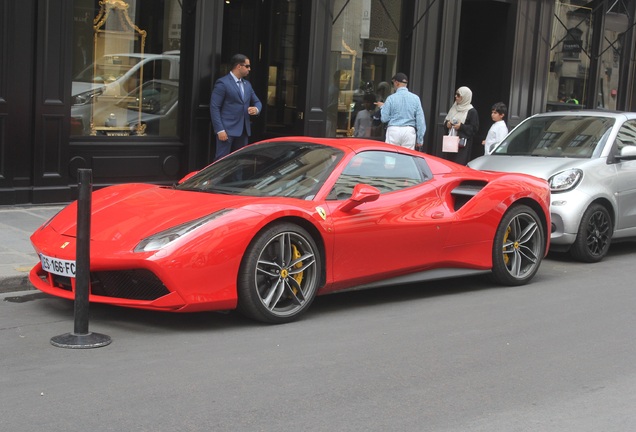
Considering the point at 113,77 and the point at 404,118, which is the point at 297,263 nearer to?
the point at 404,118

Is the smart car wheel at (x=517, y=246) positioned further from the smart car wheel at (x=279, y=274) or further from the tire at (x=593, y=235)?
the smart car wheel at (x=279, y=274)

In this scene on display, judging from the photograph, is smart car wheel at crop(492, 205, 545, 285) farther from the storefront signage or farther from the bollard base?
the storefront signage

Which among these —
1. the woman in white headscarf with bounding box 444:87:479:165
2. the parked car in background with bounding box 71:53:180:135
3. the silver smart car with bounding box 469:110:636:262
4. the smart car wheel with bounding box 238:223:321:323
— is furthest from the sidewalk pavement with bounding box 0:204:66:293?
the woman in white headscarf with bounding box 444:87:479:165

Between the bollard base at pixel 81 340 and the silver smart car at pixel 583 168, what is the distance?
219 inches

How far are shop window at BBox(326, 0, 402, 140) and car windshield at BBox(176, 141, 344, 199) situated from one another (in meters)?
6.63

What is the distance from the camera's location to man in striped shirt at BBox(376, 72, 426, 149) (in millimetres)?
12422

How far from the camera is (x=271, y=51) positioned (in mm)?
14031

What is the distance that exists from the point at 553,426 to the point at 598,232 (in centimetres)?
567

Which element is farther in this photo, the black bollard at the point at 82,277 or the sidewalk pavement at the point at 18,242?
the sidewalk pavement at the point at 18,242

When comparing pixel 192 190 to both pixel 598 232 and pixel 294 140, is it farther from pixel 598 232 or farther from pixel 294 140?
pixel 598 232

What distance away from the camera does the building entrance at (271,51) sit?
1380cm

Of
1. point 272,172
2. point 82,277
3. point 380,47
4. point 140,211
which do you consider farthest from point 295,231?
point 380,47

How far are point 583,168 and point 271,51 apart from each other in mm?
5987

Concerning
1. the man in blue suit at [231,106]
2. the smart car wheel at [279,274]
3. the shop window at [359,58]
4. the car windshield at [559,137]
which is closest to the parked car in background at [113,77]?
the man in blue suit at [231,106]
